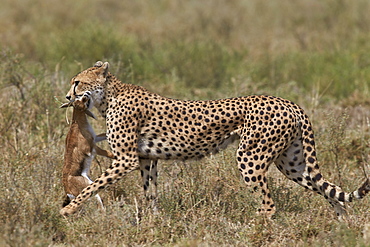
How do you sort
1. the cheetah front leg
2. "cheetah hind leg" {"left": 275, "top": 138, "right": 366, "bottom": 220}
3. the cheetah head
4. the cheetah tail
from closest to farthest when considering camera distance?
1. the cheetah tail
2. the cheetah front leg
3. "cheetah hind leg" {"left": 275, "top": 138, "right": 366, "bottom": 220}
4. the cheetah head

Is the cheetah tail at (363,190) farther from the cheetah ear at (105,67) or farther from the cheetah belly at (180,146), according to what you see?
the cheetah ear at (105,67)

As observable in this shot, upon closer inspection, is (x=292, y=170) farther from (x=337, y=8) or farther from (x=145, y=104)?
(x=337, y=8)

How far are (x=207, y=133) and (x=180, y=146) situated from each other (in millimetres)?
290

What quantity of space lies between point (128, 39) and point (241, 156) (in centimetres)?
759

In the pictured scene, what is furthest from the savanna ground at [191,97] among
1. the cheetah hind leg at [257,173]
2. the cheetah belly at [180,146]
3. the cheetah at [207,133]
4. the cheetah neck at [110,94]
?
the cheetah neck at [110,94]

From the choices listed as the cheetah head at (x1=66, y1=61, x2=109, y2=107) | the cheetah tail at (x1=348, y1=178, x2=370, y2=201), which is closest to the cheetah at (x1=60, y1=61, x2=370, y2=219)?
the cheetah head at (x1=66, y1=61, x2=109, y2=107)

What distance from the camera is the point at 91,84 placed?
20.6 feet

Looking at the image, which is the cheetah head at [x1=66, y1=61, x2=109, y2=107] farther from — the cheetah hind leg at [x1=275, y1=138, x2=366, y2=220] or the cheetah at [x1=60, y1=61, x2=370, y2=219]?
the cheetah hind leg at [x1=275, y1=138, x2=366, y2=220]

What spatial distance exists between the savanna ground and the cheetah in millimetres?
247

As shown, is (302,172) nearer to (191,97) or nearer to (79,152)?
(79,152)

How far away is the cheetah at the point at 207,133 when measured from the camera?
599 centimetres

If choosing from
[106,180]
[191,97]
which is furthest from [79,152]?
[191,97]

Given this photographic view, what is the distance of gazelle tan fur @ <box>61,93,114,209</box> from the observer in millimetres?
6293

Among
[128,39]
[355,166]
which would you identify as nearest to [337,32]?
[128,39]
